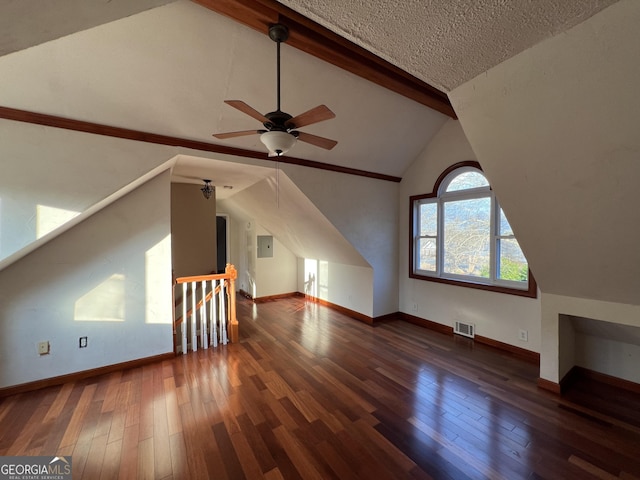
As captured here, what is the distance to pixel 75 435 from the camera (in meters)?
2.04

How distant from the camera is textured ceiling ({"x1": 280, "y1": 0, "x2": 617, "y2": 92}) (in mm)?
1033

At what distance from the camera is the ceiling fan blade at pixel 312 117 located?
5.27 ft

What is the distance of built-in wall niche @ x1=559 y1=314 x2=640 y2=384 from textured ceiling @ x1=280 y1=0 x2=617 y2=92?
2.66 meters

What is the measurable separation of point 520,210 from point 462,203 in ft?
6.13

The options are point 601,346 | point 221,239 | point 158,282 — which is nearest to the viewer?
point 601,346

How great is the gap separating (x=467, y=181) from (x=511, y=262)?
129 cm

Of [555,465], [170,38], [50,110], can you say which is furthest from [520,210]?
[50,110]

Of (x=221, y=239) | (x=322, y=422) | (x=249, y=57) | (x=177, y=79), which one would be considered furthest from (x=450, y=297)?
(x=221, y=239)

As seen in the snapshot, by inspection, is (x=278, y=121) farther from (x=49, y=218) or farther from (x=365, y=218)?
(x=365, y=218)

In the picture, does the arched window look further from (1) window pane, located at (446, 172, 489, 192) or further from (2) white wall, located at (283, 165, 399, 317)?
(2) white wall, located at (283, 165, 399, 317)

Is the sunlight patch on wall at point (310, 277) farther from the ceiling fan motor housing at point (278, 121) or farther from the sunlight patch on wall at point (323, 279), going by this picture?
the ceiling fan motor housing at point (278, 121)

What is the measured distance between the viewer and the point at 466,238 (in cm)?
388

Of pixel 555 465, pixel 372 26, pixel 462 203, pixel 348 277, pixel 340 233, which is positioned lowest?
pixel 555 465

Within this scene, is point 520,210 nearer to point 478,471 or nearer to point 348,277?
point 478,471
